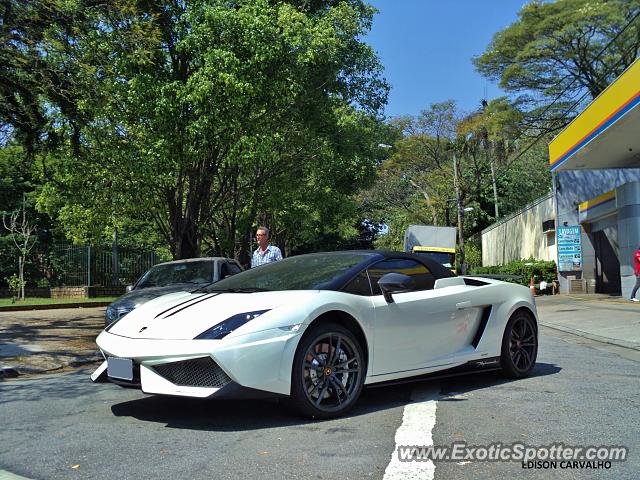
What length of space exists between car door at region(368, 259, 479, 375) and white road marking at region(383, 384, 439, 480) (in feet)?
1.02

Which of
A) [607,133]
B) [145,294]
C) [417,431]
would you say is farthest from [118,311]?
[607,133]

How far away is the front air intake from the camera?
4250 millimetres

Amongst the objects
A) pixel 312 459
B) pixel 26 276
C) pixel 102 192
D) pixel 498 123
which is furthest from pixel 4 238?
pixel 312 459

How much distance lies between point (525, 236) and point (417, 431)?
29100mm

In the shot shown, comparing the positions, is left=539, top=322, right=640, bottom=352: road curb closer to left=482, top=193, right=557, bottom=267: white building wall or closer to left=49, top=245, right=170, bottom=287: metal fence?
left=482, top=193, right=557, bottom=267: white building wall

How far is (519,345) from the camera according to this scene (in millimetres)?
6277

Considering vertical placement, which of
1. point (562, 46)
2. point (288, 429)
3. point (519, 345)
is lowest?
point (288, 429)

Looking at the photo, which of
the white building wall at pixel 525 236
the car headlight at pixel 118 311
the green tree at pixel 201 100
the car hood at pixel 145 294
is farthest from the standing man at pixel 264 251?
the white building wall at pixel 525 236

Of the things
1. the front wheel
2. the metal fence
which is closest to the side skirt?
the front wheel

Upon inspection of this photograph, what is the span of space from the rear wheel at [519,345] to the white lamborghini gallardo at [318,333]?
0.02m

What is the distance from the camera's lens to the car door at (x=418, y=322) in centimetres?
506

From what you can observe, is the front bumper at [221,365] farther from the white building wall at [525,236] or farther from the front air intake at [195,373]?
the white building wall at [525,236]

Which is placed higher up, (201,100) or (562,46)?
(562,46)

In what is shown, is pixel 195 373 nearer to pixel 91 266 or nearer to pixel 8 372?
pixel 8 372
